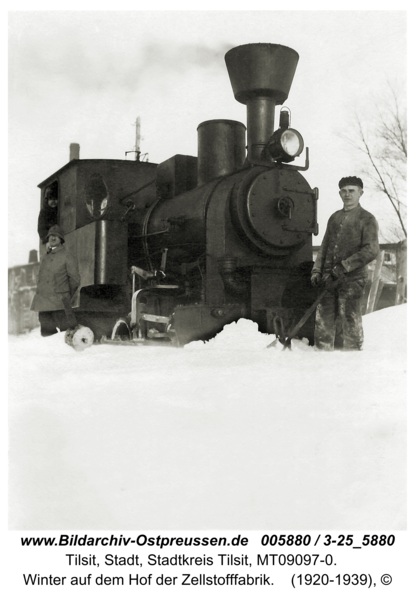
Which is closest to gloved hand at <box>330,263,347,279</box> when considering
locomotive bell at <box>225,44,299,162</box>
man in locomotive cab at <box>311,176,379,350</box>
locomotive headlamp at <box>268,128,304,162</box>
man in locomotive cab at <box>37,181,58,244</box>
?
man in locomotive cab at <box>311,176,379,350</box>

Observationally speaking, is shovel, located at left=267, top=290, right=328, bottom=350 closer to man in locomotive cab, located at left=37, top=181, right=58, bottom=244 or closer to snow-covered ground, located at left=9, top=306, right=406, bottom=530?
snow-covered ground, located at left=9, top=306, right=406, bottom=530

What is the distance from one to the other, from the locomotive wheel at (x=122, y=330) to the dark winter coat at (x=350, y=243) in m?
1.94

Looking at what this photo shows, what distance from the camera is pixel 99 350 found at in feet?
16.2

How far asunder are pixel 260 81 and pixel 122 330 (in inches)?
100

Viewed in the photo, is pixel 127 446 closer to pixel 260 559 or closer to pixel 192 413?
pixel 192 413

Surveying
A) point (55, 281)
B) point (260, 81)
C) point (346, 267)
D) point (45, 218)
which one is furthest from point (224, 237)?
point (45, 218)

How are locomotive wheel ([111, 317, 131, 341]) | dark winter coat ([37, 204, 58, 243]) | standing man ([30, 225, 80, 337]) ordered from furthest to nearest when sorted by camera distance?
dark winter coat ([37, 204, 58, 243]) < locomotive wheel ([111, 317, 131, 341]) < standing man ([30, 225, 80, 337])

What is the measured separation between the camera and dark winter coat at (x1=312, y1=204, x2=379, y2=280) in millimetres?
4188

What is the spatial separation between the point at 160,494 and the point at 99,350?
2.09 m

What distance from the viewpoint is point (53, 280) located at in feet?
17.1

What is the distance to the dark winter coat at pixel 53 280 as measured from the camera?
5195 millimetres

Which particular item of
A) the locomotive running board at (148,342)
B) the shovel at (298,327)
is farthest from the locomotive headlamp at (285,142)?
→ the locomotive running board at (148,342)

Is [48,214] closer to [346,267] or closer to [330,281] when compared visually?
[330,281]

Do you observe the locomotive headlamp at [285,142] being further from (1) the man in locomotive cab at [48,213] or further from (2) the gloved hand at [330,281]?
(1) the man in locomotive cab at [48,213]
